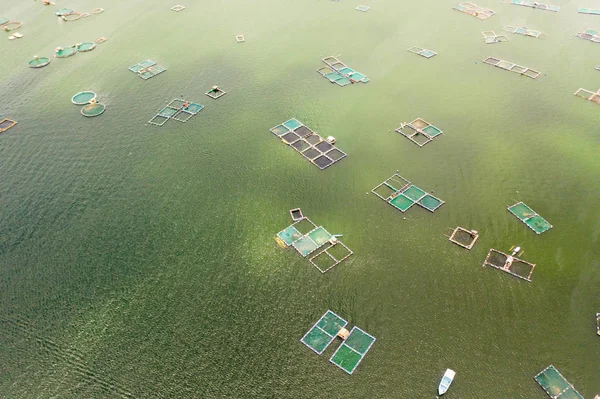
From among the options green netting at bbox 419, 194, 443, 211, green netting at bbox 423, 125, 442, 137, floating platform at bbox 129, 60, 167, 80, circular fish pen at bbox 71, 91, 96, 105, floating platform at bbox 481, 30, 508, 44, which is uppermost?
floating platform at bbox 481, 30, 508, 44

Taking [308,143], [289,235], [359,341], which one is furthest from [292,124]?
[359,341]

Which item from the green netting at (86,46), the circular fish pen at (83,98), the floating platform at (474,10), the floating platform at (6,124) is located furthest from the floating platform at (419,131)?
the green netting at (86,46)

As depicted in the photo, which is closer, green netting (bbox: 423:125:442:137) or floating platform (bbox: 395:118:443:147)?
floating platform (bbox: 395:118:443:147)

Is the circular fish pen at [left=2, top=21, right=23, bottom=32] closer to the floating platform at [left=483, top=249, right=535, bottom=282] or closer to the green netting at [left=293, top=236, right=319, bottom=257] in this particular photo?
the green netting at [left=293, top=236, right=319, bottom=257]

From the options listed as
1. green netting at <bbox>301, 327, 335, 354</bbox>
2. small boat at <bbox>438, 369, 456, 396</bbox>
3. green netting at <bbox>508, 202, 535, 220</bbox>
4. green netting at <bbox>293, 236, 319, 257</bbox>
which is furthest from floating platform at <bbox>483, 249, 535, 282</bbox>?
green netting at <bbox>301, 327, 335, 354</bbox>

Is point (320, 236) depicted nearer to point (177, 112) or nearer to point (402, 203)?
point (402, 203)


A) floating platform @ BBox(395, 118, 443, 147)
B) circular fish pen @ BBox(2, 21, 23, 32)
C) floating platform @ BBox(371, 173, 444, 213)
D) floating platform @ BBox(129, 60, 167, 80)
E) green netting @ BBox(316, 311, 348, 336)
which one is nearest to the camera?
green netting @ BBox(316, 311, 348, 336)
